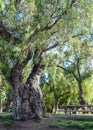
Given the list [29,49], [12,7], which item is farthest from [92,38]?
[12,7]

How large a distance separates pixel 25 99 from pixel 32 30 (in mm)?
4445

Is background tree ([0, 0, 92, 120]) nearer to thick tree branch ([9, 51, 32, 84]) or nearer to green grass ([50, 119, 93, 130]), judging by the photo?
thick tree branch ([9, 51, 32, 84])

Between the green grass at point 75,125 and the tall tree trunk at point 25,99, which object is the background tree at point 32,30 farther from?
the green grass at point 75,125

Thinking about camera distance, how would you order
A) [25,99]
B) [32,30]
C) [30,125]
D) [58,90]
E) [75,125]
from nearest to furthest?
[75,125] → [32,30] → [30,125] → [25,99] → [58,90]

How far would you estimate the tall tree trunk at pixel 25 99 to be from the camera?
64.4 feet

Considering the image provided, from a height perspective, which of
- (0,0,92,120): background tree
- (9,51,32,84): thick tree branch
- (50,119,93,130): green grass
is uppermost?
(0,0,92,120): background tree

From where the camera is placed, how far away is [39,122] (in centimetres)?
1894

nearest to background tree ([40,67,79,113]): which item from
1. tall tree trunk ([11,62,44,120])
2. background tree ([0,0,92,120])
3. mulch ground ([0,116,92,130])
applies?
tall tree trunk ([11,62,44,120])

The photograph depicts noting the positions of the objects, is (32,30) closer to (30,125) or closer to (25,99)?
(25,99)

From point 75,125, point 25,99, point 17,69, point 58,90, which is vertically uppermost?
point 58,90

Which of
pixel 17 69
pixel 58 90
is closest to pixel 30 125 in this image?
pixel 17 69

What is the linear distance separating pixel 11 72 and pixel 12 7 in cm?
454

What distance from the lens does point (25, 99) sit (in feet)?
65.2

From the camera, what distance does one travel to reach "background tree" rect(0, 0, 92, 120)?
59.2ft
